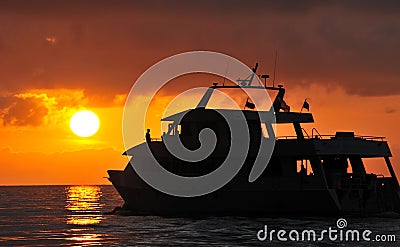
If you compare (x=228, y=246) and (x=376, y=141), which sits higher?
(x=376, y=141)

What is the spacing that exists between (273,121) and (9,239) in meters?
17.3

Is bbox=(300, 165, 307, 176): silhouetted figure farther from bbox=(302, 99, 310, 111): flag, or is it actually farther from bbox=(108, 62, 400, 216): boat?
bbox=(302, 99, 310, 111): flag

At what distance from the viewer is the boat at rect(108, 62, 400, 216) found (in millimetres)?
42469

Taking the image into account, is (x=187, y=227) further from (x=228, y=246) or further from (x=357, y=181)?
(x=357, y=181)

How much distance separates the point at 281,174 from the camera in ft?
143

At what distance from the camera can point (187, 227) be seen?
41.2m

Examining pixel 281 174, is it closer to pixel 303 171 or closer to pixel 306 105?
pixel 303 171

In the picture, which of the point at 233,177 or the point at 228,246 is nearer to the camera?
the point at 228,246

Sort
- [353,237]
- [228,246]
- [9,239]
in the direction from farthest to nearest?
[9,239]
[353,237]
[228,246]

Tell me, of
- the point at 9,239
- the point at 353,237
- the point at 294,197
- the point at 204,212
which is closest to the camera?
the point at 353,237

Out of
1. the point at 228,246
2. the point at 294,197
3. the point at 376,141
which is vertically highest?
the point at 376,141

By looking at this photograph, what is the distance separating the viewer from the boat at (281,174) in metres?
42.5

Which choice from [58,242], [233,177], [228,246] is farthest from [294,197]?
[58,242]

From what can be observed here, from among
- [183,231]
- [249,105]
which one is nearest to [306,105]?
[249,105]
